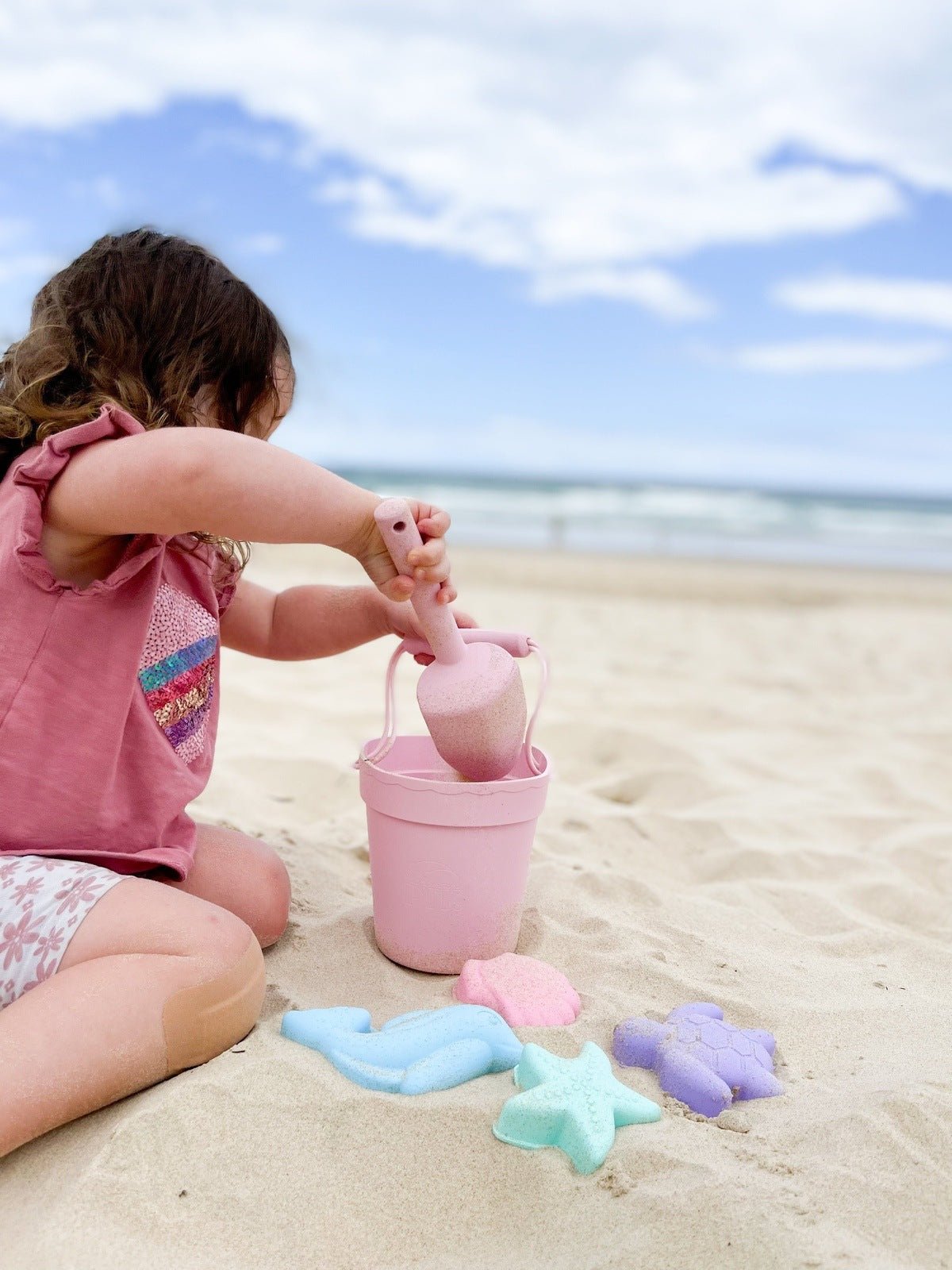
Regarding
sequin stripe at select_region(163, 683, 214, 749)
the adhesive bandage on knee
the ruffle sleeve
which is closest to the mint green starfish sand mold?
the adhesive bandage on knee

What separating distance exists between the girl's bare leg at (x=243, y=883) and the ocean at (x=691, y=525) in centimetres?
681

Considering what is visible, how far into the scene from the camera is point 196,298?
1569 mm

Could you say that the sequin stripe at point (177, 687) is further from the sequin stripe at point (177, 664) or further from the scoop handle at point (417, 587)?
the scoop handle at point (417, 587)

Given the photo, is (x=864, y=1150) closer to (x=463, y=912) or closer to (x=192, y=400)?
(x=463, y=912)

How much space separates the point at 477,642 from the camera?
174cm

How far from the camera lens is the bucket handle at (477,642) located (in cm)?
178

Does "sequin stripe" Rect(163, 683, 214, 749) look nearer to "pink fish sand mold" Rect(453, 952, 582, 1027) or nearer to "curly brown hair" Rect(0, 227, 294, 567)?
"curly brown hair" Rect(0, 227, 294, 567)

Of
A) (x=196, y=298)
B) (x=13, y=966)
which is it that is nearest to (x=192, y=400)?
(x=196, y=298)

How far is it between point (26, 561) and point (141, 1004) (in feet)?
1.89

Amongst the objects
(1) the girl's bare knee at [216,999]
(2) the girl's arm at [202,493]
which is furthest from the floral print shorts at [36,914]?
(2) the girl's arm at [202,493]

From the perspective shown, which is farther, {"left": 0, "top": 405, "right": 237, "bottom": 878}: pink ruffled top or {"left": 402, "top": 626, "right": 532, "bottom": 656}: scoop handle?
{"left": 402, "top": 626, "right": 532, "bottom": 656}: scoop handle

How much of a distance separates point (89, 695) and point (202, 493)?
37 cm

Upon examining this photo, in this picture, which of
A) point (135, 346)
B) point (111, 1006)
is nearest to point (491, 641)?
point (135, 346)

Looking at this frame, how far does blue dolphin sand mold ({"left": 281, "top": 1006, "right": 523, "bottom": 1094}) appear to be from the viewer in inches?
52.4
